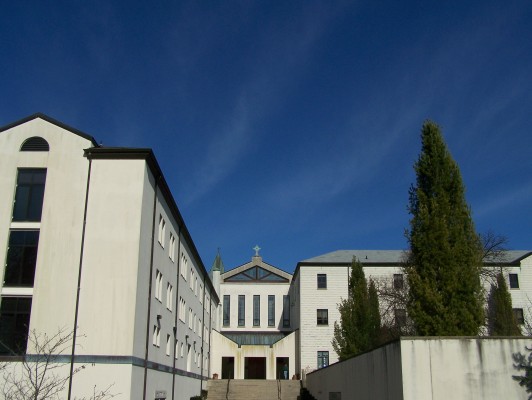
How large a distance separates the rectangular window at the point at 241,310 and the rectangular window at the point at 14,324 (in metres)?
35.3

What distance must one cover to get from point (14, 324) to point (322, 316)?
30.2 metres

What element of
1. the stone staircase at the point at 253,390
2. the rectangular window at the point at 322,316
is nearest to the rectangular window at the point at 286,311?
the rectangular window at the point at 322,316

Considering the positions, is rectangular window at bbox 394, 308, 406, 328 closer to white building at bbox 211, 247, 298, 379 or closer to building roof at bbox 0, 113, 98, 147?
white building at bbox 211, 247, 298, 379

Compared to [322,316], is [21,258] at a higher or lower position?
lower

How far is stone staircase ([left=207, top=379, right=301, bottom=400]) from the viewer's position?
38688 millimetres

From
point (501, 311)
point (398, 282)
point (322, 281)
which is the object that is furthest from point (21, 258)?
point (501, 311)

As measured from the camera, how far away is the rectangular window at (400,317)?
1653 inches

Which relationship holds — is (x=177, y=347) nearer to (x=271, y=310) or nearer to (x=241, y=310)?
(x=241, y=310)

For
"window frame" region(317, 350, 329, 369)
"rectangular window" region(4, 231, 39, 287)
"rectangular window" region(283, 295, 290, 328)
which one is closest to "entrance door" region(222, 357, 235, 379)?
"rectangular window" region(283, 295, 290, 328)

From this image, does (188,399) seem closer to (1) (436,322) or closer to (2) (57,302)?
(2) (57,302)

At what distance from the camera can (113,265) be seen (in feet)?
67.1

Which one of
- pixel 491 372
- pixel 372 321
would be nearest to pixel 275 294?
pixel 372 321

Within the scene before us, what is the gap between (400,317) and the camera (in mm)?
43250

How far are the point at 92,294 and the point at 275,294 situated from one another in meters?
36.0
